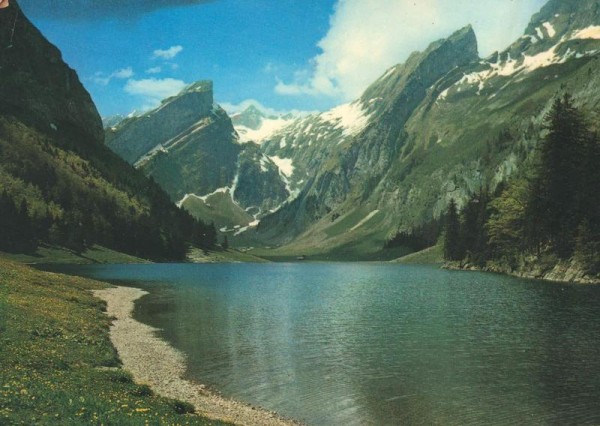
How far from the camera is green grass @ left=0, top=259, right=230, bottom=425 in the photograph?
18.6 meters

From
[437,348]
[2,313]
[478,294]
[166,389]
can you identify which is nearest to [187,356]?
[166,389]

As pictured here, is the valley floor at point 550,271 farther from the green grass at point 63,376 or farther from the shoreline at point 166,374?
the green grass at point 63,376

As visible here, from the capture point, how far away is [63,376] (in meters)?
25.4

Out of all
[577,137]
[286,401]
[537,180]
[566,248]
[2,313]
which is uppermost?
[577,137]

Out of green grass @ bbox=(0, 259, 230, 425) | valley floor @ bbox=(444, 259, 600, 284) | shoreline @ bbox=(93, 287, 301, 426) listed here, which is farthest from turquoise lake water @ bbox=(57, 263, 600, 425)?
valley floor @ bbox=(444, 259, 600, 284)

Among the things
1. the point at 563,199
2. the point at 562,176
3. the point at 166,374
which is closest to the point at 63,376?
the point at 166,374

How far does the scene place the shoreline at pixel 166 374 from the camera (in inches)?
1018

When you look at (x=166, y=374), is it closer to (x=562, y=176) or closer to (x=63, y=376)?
(x=63, y=376)

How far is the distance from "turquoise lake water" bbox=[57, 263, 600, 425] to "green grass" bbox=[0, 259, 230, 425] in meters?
6.53

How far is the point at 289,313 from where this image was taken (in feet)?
217

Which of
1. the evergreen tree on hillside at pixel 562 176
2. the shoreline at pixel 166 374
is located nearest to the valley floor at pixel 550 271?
the evergreen tree on hillside at pixel 562 176

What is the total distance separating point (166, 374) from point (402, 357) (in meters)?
17.9

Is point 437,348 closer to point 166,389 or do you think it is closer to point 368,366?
point 368,366

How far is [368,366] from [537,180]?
299ft
